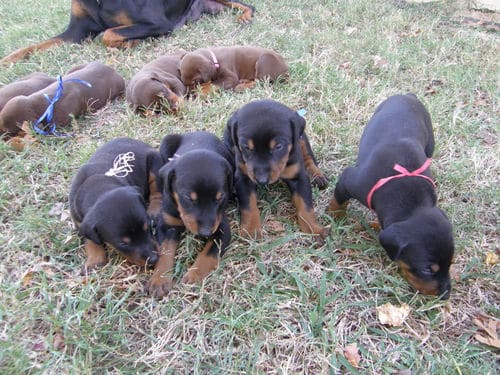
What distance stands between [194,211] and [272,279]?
749 millimetres

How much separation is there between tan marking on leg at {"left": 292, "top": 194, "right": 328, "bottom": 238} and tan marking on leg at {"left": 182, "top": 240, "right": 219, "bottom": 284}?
0.79m

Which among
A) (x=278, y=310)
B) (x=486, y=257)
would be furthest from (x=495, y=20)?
(x=278, y=310)

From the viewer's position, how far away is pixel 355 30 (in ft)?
23.4

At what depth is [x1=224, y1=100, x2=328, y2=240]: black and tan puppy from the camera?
324cm

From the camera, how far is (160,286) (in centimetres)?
295

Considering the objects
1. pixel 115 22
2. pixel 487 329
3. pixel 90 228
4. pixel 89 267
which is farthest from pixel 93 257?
pixel 115 22

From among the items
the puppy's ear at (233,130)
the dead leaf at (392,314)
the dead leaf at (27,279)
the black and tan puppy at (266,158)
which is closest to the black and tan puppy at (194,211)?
the black and tan puppy at (266,158)

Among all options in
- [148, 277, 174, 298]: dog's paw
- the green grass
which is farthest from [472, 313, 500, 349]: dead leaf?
[148, 277, 174, 298]: dog's paw

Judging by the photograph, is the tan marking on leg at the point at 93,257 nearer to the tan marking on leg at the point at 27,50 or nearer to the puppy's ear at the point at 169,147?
the puppy's ear at the point at 169,147

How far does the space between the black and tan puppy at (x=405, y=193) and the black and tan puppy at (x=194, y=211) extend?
1068mm

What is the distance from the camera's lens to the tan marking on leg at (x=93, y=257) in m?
3.11

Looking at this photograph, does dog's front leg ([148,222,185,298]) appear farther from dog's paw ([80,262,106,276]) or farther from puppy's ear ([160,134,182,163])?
puppy's ear ([160,134,182,163])

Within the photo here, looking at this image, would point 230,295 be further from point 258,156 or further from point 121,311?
point 258,156

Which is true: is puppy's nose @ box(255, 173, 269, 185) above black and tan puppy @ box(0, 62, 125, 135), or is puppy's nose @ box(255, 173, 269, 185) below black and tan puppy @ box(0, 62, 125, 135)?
above
